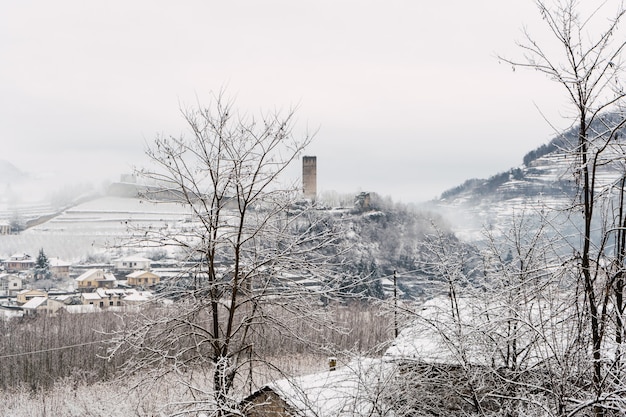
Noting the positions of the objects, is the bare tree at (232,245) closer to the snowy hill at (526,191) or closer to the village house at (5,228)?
the snowy hill at (526,191)

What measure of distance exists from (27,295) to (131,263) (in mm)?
17082

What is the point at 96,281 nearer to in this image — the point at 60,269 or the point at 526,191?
the point at 60,269

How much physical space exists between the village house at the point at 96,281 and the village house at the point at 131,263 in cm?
294

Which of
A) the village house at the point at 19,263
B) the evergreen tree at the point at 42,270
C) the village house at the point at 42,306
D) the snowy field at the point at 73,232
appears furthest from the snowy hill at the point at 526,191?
the village house at the point at 19,263

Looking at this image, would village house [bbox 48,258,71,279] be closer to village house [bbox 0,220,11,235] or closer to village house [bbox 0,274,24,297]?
village house [bbox 0,274,24,297]

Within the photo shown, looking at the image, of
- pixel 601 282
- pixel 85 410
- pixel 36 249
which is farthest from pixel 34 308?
pixel 601 282

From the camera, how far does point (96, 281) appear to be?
7794cm

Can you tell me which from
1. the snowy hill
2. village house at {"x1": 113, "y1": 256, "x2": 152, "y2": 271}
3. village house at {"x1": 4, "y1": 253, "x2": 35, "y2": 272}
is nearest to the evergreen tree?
village house at {"x1": 4, "y1": 253, "x2": 35, "y2": 272}

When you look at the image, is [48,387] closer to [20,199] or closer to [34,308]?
[34,308]

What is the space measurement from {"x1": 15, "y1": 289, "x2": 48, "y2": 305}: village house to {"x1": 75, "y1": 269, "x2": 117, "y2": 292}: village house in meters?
5.67

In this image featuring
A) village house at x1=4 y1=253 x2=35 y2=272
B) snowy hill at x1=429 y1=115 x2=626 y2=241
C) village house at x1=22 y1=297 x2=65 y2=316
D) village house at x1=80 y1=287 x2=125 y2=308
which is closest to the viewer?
snowy hill at x1=429 y1=115 x2=626 y2=241

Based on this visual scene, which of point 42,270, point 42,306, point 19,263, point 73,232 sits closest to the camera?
point 42,306

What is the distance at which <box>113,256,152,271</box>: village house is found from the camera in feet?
260

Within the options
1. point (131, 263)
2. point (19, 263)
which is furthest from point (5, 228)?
point (131, 263)
